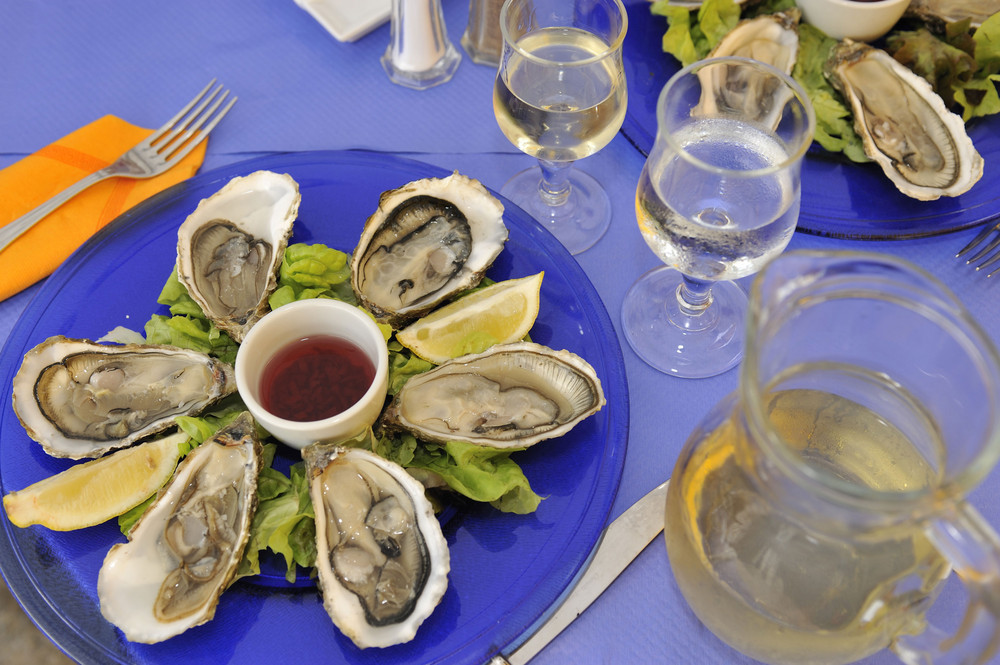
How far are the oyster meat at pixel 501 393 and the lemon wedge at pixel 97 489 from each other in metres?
0.29

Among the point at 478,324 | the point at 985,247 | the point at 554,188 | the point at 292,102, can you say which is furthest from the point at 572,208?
the point at 985,247

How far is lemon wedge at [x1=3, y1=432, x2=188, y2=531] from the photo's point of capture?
957 millimetres

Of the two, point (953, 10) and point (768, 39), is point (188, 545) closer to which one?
point (768, 39)

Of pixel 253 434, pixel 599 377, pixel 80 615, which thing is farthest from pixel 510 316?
pixel 80 615

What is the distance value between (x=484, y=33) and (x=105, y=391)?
3.05 feet

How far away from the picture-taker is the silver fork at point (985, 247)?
1.31m

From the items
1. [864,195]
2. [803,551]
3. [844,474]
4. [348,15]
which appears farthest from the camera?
[348,15]

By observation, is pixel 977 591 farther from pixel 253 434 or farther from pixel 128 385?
pixel 128 385

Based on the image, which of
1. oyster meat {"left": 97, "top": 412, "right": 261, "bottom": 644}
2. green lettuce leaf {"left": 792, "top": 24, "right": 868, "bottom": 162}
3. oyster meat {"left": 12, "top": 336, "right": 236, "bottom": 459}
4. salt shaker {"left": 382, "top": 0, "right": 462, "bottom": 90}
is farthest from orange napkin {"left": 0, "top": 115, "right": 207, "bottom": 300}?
green lettuce leaf {"left": 792, "top": 24, "right": 868, "bottom": 162}

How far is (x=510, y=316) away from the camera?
1.13m

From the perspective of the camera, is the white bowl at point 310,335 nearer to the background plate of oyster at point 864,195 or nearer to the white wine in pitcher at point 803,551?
the white wine in pitcher at point 803,551

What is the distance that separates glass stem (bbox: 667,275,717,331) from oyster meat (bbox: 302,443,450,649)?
1.74 ft

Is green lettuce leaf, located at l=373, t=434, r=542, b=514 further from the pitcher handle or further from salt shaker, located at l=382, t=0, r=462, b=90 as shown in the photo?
salt shaker, located at l=382, t=0, r=462, b=90

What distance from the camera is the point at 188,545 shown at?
3.21ft
